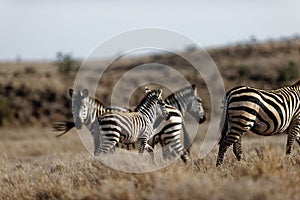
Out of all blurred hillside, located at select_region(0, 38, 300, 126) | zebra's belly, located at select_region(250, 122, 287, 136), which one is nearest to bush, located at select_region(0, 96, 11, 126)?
blurred hillside, located at select_region(0, 38, 300, 126)

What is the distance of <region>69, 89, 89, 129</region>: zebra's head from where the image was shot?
15438 mm

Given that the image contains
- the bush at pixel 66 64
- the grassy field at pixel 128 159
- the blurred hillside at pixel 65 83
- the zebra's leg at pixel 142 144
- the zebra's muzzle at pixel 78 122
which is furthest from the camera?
the bush at pixel 66 64

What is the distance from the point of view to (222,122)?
12.7m

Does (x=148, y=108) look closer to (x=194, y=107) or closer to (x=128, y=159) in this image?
(x=128, y=159)

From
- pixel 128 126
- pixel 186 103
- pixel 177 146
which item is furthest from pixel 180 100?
pixel 128 126

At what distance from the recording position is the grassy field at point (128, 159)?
747 centimetres

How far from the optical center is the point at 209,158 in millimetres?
12688

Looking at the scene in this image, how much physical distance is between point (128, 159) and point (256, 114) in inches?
136

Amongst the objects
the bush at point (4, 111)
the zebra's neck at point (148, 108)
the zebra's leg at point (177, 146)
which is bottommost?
the bush at point (4, 111)

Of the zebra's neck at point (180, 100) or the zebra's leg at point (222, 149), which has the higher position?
the zebra's neck at point (180, 100)

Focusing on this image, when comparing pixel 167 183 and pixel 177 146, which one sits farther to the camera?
pixel 177 146

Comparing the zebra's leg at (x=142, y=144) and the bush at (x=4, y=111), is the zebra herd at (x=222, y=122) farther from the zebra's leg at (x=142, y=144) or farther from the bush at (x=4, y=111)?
the bush at (x=4, y=111)

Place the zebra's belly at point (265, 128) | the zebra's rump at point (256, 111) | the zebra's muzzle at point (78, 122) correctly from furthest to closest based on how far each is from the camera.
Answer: the zebra's muzzle at point (78, 122), the zebra's belly at point (265, 128), the zebra's rump at point (256, 111)

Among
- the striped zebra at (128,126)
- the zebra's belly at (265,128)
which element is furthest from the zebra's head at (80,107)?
the zebra's belly at (265,128)
